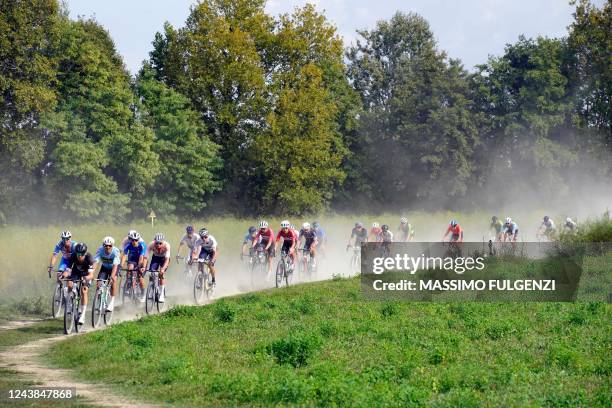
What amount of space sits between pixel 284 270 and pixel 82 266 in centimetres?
1149

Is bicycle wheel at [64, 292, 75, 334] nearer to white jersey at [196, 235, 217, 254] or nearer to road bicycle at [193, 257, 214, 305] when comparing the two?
road bicycle at [193, 257, 214, 305]

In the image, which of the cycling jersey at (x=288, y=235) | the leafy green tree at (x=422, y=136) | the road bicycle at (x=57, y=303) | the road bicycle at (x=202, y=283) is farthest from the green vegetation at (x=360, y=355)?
the leafy green tree at (x=422, y=136)

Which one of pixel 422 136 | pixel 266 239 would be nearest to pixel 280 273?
pixel 266 239

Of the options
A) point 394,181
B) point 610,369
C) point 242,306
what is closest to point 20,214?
point 242,306

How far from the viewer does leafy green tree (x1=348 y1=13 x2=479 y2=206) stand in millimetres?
81125

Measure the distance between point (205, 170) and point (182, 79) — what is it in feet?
Answer: 22.8

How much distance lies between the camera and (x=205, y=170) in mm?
63562

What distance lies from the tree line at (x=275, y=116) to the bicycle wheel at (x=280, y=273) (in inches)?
885

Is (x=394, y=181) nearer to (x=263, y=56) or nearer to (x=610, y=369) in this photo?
(x=263, y=56)

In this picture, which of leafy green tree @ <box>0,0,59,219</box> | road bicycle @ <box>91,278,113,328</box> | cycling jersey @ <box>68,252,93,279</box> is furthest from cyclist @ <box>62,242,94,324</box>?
leafy green tree @ <box>0,0,59,219</box>

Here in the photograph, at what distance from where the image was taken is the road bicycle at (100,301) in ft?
73.6

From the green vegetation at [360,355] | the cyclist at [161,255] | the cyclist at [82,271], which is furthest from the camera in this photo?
the cyclist at [161,255]

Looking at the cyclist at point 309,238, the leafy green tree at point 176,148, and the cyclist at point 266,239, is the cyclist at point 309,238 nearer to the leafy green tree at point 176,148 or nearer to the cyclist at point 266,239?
the cyclist at point 266,239

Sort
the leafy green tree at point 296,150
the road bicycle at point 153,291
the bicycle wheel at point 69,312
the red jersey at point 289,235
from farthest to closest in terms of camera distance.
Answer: the leafy green tree at point 296,150, the red jersey at point 289,235, the road bicycle at point 153,291, the bicycle wheel at point 69,312
